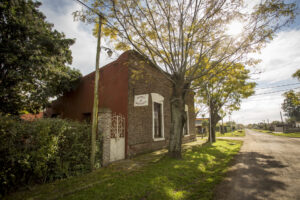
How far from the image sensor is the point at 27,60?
29.5 ft

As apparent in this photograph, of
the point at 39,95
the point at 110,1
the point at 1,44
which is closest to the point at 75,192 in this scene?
the point at 110,1

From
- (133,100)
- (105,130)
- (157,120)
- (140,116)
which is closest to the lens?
Answer: (105,130)

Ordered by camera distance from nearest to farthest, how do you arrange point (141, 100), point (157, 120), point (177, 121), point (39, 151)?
point (39, 151) → point (177, 121) → point (141, 100) → point (157, 120)

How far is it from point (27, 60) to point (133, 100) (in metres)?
7.29

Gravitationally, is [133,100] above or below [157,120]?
above

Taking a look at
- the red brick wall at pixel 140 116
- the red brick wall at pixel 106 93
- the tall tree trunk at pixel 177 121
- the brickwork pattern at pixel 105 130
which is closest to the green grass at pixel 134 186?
the brickwork pattern at pixel 105 130

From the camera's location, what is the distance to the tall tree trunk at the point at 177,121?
7.00 metres

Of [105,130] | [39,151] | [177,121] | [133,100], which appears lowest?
[39,151]

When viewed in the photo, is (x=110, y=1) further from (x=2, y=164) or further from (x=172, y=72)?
(x=2, y=164)

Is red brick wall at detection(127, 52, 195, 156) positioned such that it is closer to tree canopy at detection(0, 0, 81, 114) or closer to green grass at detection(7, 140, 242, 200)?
green grass at detection(7, 140, 242, 200)

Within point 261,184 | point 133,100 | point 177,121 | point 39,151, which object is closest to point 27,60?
point 133,100

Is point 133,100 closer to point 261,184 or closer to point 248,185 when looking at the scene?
point 248,185

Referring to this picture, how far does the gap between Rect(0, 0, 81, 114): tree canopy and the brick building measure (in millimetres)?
1916

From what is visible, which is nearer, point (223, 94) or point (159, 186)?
point (159, 186)
